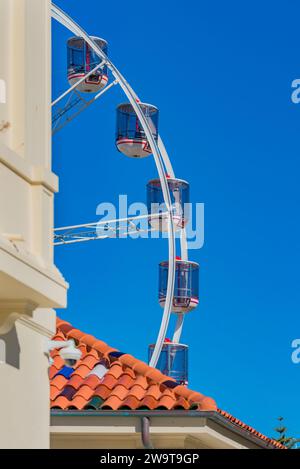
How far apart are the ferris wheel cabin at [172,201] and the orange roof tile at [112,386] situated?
1753 centimetres

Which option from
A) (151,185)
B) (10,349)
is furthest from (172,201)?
(10,349)

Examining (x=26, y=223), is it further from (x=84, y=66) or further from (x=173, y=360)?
(x=84, y=66)

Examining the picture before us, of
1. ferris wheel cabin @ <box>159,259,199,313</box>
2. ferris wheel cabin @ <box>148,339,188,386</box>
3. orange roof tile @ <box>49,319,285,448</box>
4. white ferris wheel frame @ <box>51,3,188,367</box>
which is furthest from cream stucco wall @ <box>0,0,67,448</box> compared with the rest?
ferris wheel cabin @ <box>159,259,199,313</box>

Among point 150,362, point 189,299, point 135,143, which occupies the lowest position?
point 150,362

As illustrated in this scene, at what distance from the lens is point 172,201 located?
115ft

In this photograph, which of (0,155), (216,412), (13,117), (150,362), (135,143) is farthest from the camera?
(135,143)

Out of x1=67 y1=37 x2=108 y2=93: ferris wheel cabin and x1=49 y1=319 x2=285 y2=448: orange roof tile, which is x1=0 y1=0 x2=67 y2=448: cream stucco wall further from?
x1=67 y1=37 x2=108 y2=93: ferris wheel cabin

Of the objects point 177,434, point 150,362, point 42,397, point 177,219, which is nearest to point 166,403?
point 177,434

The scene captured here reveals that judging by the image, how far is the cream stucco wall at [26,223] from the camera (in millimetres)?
9758

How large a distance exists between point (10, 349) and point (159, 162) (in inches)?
957

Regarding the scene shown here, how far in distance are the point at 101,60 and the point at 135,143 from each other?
10.0 ft

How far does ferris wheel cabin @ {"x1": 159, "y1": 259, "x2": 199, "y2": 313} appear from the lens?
3641cm

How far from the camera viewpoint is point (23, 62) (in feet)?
35.0
